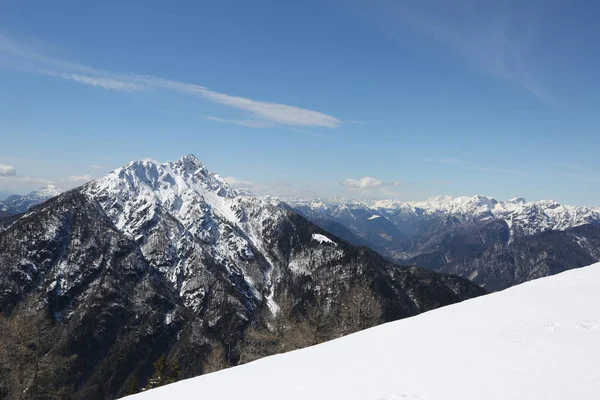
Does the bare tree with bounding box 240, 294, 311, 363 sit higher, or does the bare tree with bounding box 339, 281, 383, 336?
the bare tree with bounding box 339, 281, 383, 336

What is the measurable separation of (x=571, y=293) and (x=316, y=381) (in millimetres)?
23831

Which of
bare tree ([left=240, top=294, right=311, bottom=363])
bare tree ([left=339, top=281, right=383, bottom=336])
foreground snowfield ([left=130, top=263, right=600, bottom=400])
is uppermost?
foreground snowfield ([left=130, top=263, right=600, bottom=400])

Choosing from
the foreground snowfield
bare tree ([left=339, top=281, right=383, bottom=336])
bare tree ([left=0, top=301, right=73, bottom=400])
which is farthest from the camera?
bare tree ([left=339, top=281, right=383, bottom=336])

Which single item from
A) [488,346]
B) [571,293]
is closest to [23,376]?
[488,346]

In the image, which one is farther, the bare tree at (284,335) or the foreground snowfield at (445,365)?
the bare tree at (284,335)

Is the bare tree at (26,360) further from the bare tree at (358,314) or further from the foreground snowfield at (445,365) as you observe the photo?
the bare tree at (358,314)

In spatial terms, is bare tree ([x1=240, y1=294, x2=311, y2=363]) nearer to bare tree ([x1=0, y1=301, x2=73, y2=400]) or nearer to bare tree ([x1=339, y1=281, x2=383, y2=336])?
bare tree ([x1=339, y1=281, x2=383, y2=336])

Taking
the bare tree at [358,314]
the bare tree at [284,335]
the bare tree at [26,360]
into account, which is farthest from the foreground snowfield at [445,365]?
the bare tree at [358,314]

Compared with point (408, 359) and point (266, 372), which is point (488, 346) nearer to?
point (408, 359)

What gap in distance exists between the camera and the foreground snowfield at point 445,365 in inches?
484

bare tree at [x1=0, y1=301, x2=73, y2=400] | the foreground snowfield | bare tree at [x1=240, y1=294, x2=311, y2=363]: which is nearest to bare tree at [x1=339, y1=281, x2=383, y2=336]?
bare tree at [x1=240, y1=294, x2=311, y2=363]

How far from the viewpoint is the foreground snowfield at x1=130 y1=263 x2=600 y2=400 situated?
40.3ft

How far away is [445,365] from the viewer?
575 inches

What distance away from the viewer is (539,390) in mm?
11883
